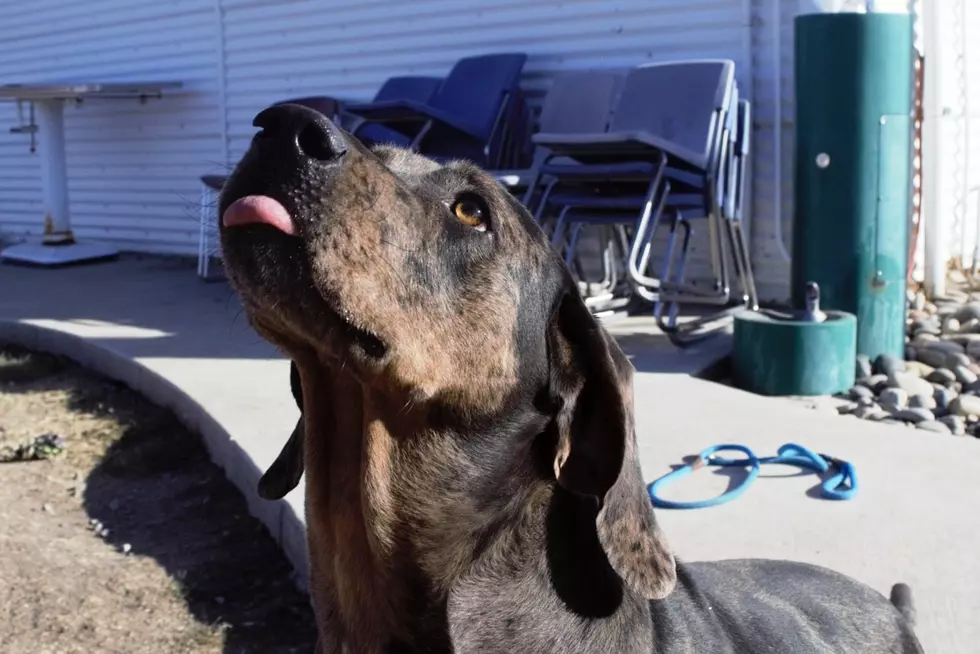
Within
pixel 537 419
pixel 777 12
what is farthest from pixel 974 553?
pixel 777 12

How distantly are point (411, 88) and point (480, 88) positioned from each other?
2.76ft

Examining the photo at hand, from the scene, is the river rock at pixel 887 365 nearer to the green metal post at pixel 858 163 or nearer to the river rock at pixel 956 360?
the green metal post at pixel 858 163

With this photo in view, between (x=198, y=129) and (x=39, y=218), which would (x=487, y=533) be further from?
(x=39, y=218)

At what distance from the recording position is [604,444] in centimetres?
237

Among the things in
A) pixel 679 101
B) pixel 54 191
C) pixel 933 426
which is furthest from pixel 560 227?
pixel 54 191

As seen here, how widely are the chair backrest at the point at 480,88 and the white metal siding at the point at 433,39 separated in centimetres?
47

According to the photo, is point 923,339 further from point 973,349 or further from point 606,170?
point 606,170

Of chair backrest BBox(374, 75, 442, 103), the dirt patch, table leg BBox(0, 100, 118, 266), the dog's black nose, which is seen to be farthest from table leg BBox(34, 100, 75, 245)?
the dog's black nose

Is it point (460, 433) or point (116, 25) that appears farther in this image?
point (116, 25)

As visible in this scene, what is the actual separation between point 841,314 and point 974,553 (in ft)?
7.73

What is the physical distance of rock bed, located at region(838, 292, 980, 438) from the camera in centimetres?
561

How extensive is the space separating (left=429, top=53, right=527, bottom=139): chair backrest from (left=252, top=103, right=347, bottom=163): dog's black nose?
655 cm

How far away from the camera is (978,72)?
8633mm

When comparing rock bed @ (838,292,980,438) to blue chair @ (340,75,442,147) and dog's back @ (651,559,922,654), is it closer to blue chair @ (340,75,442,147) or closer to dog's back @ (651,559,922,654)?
dog's back @ (651,559,922,654)
